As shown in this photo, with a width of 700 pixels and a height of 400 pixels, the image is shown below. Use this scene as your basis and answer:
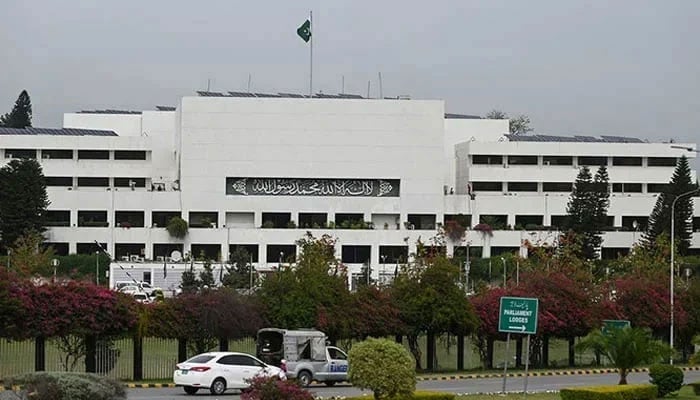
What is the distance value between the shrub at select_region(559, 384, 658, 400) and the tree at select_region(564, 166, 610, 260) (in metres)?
66.6

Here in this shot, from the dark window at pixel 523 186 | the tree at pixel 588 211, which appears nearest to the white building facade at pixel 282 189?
the dark window at pixel 523 186

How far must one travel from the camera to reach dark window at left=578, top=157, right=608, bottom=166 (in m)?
112

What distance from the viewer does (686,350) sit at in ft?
200

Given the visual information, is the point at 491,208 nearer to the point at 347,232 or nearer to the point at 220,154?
the point at 347,232

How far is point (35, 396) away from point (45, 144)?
8704 centimetres

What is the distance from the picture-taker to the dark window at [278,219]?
10544 centimetres

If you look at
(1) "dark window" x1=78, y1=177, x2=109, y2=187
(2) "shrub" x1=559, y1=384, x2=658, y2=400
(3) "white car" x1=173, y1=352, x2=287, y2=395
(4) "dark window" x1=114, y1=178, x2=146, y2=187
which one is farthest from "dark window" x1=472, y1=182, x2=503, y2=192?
(2) "shrub" x1=559, y1=384, x2=658, y2=400

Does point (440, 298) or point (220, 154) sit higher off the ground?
point (220, 154)

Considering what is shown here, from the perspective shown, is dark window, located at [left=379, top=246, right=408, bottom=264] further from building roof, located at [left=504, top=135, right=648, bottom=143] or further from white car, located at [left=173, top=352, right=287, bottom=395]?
white car, located at [left=173, top=352, right=287, bottom=395]

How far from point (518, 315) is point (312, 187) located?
239ft

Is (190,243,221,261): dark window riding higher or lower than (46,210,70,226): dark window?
lower

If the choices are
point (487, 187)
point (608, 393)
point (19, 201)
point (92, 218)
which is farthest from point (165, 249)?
point (608, 393)

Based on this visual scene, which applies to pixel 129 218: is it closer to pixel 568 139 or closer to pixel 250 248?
pixel 250 248

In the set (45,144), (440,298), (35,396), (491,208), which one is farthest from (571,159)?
(35,396)
